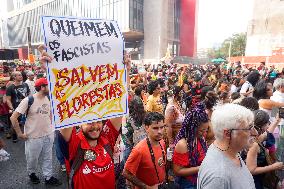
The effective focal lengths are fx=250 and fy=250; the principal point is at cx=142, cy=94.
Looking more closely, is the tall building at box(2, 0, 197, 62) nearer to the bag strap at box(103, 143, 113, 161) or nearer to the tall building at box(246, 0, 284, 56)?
the tall building at box(246, 0, 284, 56)

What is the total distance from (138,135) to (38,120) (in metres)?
1.65

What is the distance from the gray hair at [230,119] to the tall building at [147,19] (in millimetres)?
34126

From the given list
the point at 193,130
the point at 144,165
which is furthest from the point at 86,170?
the point at 193,130

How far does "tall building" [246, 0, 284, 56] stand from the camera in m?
30.8

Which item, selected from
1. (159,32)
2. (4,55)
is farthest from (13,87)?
(159,32)

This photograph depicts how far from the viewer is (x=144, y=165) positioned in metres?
2.60

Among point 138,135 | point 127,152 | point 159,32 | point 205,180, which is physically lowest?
point 127,152

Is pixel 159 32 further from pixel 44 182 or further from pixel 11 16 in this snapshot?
pixel 11 16

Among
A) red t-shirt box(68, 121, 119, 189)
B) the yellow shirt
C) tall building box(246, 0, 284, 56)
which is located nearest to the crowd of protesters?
red t-shirt box(68, 121, 119, 189)

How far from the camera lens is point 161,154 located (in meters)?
2.72

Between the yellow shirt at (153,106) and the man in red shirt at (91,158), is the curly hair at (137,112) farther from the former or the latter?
the man in red shirt at (91,158)

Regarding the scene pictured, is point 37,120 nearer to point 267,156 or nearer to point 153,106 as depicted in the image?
point 153,106

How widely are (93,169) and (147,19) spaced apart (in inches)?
1634

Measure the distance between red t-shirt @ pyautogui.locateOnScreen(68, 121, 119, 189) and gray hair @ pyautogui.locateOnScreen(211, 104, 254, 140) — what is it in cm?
111
